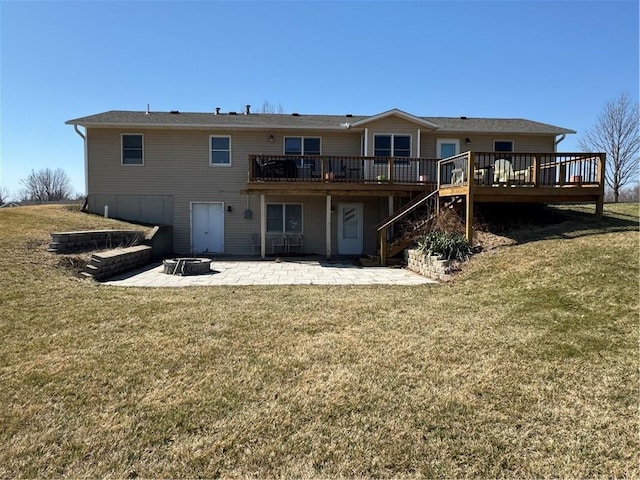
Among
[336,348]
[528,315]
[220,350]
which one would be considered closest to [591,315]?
[528,315]

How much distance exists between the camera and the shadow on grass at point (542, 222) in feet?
28.2

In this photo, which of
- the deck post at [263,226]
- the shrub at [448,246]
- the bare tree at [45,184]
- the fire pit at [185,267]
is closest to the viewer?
the shrub at [448,246]

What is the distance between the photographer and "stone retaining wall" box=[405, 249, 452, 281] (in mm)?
8203

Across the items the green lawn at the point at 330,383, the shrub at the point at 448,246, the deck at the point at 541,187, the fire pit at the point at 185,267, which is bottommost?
the green lawn at the point at 330,383

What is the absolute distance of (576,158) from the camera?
10273 mm

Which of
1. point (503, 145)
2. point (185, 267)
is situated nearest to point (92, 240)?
point (185, 267)

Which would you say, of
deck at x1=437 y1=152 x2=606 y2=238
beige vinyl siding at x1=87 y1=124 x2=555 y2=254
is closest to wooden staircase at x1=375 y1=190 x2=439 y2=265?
deck at x1=437 y1=152 x2=606 y2=238

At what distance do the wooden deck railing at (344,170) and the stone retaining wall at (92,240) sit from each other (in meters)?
3.99

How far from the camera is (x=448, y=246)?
28.7ft

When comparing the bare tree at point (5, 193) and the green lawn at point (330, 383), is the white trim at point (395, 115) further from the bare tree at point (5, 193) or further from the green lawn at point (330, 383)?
the bare tree at point (5, 193)

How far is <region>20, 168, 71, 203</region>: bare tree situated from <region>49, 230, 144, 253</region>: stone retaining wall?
38470mm

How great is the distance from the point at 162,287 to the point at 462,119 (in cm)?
1435

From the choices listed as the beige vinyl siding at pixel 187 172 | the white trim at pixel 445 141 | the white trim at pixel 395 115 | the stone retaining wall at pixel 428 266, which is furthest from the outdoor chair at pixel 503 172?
the beige vinyl siding at pixel 187 172

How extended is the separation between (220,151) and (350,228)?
5694 millimetres
